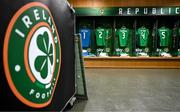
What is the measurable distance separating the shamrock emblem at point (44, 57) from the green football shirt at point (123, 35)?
594 centimetres

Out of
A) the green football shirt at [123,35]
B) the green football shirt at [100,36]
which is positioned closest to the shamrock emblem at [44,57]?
the green football shirt at [100,36]

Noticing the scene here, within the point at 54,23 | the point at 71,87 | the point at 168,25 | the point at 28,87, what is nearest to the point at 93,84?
the point at 71,87

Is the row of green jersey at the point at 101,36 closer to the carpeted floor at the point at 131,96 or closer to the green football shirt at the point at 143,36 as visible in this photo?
the green football shirt at the point at 143,36

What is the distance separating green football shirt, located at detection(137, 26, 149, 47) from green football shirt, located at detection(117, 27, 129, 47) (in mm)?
454

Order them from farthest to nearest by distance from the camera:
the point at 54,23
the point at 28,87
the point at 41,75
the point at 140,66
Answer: the point at 140,66 < the point at 54,23 < the point at 41,75 < the point at 28,87

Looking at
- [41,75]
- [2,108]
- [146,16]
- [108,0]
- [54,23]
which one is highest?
[108,0]

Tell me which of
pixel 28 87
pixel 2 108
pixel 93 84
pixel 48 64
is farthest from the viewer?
pixel 93 84

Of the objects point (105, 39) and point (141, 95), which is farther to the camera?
point (105, 39)

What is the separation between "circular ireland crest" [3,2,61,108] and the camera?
138 centimetres

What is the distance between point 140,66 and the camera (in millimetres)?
7562

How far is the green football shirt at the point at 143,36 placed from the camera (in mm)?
7707

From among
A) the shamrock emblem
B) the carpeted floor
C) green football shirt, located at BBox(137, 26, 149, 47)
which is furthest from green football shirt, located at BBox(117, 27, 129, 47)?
the shamrock emblem

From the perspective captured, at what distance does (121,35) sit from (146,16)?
1.10 metres

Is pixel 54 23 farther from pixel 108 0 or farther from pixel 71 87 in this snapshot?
pixel 108 0
